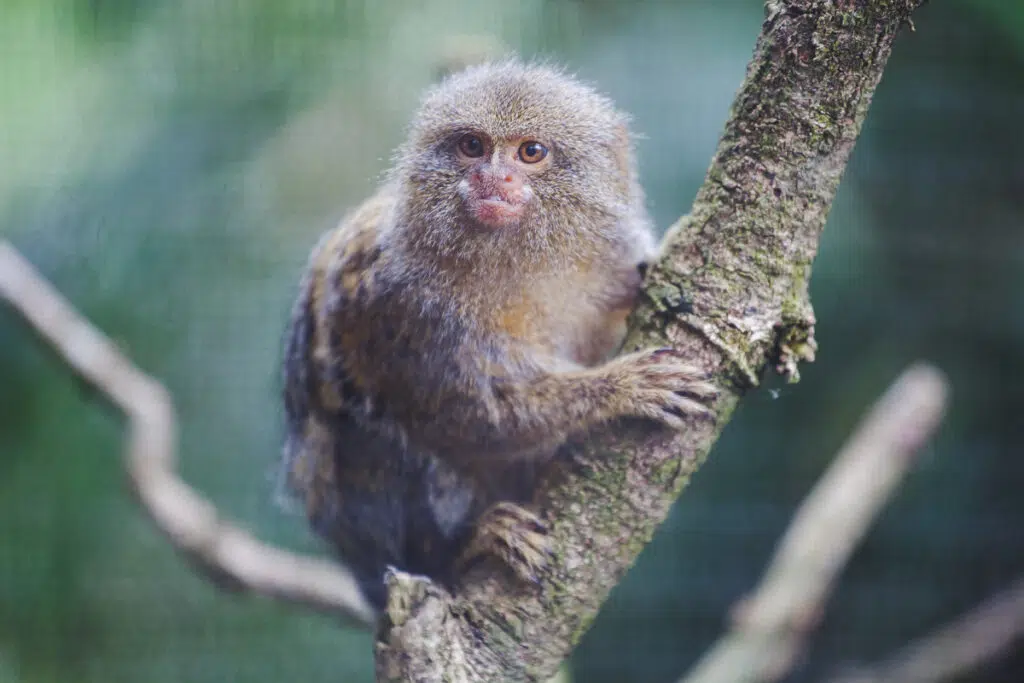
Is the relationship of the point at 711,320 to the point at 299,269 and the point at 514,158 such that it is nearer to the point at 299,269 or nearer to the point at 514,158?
the point at 514,158

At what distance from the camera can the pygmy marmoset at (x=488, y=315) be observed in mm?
1573

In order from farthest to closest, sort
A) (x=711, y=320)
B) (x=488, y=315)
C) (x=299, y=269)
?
(x=299, y=269), (x=488, y=315), (x=711, y=320)

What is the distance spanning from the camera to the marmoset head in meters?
1.57

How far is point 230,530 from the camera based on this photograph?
8.51 ft

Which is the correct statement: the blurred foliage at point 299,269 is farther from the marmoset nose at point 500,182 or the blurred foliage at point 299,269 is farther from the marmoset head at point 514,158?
the marmoset nose at point 500,182

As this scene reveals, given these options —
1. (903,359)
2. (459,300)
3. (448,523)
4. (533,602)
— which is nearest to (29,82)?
(459,300)

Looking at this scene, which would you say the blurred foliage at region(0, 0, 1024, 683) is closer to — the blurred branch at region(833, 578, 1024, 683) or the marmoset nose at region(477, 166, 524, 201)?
the blurred branch at region(833, 578, 1024, 683)

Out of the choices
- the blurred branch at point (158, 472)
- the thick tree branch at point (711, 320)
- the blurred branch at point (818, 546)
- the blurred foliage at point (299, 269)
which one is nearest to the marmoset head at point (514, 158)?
the thick tree branch at point (711, 320)

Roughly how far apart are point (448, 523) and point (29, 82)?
65.4 inches

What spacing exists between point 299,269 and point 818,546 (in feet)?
5.24

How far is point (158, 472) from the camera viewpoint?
246 cm

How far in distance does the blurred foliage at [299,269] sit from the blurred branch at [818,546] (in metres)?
0.27

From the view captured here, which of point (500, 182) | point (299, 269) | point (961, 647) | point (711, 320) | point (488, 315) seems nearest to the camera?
point (711, 320)

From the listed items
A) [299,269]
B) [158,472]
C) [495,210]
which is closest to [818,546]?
[495,210]
